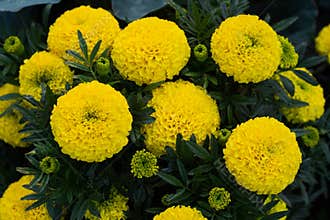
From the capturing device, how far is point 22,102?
123cm

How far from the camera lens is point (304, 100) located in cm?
127

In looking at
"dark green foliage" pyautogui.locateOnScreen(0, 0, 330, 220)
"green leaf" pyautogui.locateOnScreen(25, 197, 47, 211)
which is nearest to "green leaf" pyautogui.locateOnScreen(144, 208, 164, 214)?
"dark green foliage" pyautogui.locateOnScreen(0, 0, 330, 220)

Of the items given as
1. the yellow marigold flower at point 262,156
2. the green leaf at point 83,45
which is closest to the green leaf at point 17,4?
the green leaf at point 83,45

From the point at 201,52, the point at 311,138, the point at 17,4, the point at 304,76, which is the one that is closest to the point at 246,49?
the point at 201,52

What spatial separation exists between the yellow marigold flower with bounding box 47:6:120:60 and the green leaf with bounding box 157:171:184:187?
32 centimetres

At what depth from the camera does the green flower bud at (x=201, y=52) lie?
112cm

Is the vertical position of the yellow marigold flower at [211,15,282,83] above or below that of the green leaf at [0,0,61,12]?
above

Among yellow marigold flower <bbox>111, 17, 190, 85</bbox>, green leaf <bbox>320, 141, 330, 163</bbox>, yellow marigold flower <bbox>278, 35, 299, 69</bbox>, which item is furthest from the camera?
green leaf <bbox>320, 141, 330, 163</bbox>

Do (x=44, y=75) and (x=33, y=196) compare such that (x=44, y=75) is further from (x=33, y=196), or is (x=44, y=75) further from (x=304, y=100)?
(x=304, y=100)

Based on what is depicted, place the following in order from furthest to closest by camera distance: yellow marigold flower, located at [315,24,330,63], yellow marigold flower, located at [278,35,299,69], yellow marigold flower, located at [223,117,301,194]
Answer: yellow marigold flower, located at [315,24,330,63] < yellow marigold flower, located at [278,35,299,69] < yellow marigold flower, located at [223,117,301,194]

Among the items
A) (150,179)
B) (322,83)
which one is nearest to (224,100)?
(150,179)

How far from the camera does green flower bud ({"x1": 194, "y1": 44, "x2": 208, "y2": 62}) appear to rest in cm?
112

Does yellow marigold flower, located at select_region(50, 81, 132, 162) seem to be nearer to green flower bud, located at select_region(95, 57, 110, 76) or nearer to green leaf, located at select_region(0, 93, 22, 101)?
green flower bud, located at select_region(95, 57, 110, 76)

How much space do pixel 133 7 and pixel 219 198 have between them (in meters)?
0.67
